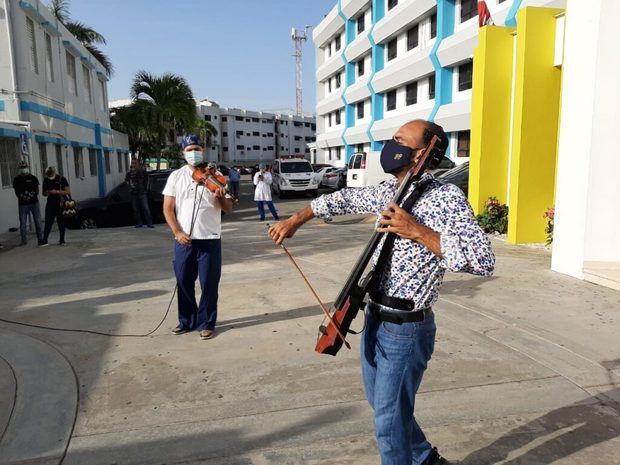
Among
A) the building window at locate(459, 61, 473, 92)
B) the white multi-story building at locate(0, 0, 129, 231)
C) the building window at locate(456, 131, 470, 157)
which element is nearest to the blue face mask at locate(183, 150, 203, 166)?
the white multi-story building at locate(0, 0, 129, 231)

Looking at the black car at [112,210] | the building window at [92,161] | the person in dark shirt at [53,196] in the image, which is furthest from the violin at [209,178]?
the building window at [92,161]

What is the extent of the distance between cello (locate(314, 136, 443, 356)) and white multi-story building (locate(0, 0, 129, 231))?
11816mm

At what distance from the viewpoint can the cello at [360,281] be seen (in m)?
2.07

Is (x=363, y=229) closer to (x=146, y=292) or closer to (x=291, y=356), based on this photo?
(x=146, y=292)

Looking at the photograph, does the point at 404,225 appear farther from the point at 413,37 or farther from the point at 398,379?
the point at 413,37

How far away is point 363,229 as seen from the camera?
37.5ft

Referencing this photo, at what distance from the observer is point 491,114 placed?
31.9 feet

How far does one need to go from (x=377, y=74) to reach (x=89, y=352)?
26455 millimetres

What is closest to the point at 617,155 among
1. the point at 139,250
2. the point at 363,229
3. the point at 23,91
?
the point at 363,229

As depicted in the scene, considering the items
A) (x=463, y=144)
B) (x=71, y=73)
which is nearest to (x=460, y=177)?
(x=463, y=144)

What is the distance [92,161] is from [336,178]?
11051 mm

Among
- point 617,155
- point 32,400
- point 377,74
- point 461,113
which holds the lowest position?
point 32,400

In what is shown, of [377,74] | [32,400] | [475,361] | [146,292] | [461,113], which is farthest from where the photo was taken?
[377,74]

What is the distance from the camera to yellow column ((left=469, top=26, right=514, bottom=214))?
9.51m
